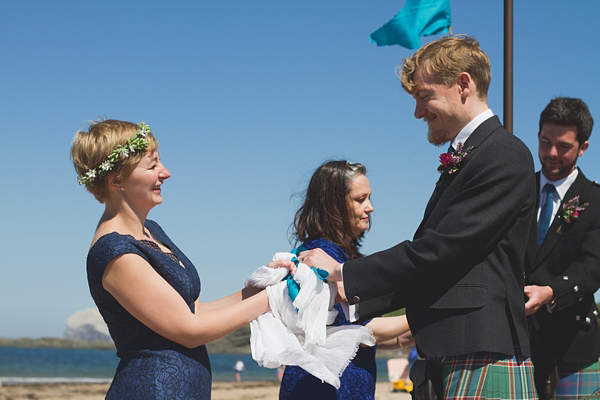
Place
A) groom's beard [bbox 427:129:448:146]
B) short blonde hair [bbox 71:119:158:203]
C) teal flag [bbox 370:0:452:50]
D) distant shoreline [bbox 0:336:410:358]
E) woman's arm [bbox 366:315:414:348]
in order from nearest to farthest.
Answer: groom's beard [bbox 427:129:448:146] < short blonde hair [bbox 71:119:158:203] < woman's arm [bbox 366:315:414:348] < teal flag [bbox 370:0:452:50] < distant shoreline [bbox 0:336:410:358]

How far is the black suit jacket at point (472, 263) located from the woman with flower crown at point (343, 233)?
88cm

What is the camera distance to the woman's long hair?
4145 millimetres

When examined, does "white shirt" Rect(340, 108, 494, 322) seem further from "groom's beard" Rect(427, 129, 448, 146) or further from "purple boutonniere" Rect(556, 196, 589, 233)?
"purple boutonniere" Rect(556, 196, 589, 233)

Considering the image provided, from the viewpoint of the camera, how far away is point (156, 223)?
3863 millimetres

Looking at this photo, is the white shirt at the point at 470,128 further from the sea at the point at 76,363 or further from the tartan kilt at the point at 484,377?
the sea at the point at 76,363

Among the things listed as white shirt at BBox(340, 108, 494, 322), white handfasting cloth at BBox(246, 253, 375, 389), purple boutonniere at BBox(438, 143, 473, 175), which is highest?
A: white shirt at BBox(340, 108, 494, 322)

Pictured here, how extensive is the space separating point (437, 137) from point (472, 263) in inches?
26.1

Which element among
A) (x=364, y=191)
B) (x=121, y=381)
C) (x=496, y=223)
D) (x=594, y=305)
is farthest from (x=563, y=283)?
(x=121, y=381)

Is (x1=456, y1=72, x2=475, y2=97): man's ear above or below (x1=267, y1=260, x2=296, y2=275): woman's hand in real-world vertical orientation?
above

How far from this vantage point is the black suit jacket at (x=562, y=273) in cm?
450

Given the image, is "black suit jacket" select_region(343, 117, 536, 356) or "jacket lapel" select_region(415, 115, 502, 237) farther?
"jacket lapel" select_region(415, 115, 502, 237)

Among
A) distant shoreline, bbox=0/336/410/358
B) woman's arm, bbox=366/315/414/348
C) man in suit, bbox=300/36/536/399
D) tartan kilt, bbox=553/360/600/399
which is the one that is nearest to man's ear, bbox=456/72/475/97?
man in suit, bbox=300/36/536/399

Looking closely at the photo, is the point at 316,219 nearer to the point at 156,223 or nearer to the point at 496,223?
the point at 156,223

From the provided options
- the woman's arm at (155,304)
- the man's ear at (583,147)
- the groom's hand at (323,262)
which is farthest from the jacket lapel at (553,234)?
the woman's arm at (155,304)
